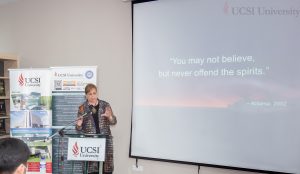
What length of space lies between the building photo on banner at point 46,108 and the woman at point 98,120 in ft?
0.88

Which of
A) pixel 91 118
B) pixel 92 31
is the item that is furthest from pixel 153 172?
pixel 92 31

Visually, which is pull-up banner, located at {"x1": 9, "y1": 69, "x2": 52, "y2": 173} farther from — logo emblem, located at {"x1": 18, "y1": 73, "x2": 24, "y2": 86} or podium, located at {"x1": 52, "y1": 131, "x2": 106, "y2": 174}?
podium, located at {"x1": 52, "y1": 131, "x2": 106, "y2": 174}

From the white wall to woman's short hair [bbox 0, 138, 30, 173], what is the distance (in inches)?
90.9

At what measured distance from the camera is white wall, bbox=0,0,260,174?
13.0ft

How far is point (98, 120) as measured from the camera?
3.82 m

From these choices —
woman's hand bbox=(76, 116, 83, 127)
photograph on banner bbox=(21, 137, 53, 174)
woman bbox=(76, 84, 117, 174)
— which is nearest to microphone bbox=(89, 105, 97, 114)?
woman bbox=(76, 84, 117, 174)

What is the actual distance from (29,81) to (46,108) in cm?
47

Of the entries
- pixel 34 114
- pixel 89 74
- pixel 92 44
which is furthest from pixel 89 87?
pixel 34 114

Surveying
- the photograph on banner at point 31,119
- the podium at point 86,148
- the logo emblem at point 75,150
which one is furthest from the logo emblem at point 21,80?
the logo emblem at point 75,150

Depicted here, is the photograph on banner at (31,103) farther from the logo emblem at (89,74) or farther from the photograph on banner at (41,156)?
the logo emblem at (89,74)

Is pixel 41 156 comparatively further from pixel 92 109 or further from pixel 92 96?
pixel 92 96

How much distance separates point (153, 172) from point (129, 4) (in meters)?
2.20

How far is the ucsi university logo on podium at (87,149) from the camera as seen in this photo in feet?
11.2

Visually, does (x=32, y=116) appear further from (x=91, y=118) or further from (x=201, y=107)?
(x=201, y=107)
